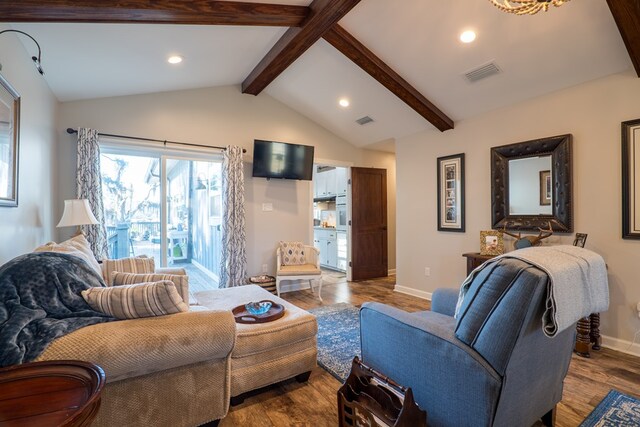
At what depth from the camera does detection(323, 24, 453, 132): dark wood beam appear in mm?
3094

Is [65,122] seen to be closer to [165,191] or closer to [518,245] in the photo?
[165,191]

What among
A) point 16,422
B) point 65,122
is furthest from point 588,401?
point 65,122

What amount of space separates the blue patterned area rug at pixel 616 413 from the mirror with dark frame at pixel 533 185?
1539 millimetres

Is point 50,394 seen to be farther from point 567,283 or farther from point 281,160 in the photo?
point 281,160

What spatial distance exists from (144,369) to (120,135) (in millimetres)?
3147

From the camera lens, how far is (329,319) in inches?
136

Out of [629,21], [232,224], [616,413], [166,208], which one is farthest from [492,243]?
[166,208]

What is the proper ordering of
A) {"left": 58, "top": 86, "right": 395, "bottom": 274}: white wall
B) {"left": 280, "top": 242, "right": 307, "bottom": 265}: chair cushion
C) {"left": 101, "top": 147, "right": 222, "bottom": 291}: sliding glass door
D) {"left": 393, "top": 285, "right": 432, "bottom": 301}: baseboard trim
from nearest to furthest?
1. {"left": 58, "top": 86, "right": 395, "bottom": 274}: white wall
2. {"left": 101, "top": 147, "right": 222, "bottom": 291}: sliding glass door
3. {"left": 393, "top": 285, "right": 432, "bottom": 301}: baseboard trim
4. {"left": 280, "top": 242, "right": 307, "bottom": 265}: chair cushion

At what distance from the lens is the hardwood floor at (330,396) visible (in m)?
1.81

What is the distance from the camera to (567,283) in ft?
4.15

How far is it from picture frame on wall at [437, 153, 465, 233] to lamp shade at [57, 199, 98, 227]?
4.04 m

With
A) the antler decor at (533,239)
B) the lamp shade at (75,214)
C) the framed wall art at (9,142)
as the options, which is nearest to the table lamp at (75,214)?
the lamp shade at (75,214)

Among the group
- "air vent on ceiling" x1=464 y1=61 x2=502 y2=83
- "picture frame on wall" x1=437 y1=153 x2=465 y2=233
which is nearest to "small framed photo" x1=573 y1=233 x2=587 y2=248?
"picture frame on wall" x1=437 y1=153 x2=465 y2=233

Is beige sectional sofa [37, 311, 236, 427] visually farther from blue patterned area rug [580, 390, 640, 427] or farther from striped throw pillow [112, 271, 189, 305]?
blue patterned area rug [580, 390, 640, 427]
